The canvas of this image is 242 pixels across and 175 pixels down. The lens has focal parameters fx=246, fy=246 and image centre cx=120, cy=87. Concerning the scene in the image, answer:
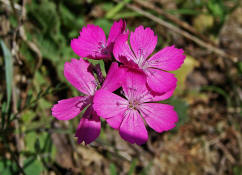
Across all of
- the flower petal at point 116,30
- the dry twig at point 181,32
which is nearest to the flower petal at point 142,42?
the flower petal at point 116,30

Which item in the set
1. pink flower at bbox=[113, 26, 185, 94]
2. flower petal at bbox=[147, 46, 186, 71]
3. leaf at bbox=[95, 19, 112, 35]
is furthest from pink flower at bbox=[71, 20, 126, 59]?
leaf at bbox=[95, 19, 112, 35]

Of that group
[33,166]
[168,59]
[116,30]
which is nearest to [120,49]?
[116,30]

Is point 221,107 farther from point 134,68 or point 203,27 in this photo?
point 134,68

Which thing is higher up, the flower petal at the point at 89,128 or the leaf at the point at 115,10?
the leaf at the point at 115,10

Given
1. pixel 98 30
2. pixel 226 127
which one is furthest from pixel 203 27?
pixel 98 30

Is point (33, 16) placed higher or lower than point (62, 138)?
higher

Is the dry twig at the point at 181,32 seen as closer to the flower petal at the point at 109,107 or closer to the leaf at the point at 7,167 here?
the flower petal at the point at 109,107
